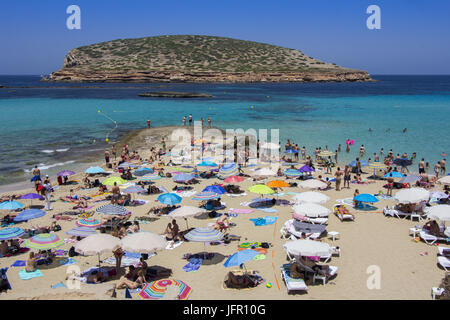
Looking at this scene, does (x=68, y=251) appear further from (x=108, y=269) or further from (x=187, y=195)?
(x=187, y=195)

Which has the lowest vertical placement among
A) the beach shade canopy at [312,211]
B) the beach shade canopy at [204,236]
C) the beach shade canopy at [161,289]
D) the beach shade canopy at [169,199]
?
the beach shade canopy at [161,289]

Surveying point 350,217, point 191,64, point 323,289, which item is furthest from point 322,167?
point 191,64

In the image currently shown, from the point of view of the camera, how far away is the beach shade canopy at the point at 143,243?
418 inches

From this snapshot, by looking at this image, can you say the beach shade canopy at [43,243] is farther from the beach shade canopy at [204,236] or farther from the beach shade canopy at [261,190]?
the beach shade canopy at [261,190]

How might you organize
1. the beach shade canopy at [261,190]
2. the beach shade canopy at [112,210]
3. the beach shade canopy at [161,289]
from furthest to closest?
1. the beach shade canopy at [261,190]
2. the beach shade canopy at [112,210]
3. the beach shade canopy at [161,289]

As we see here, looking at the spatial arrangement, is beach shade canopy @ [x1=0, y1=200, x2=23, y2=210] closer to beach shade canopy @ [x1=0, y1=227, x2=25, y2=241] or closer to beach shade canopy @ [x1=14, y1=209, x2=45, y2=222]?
beach shade canopy @ [x1=14, y1=209, x2=45, y2=222]

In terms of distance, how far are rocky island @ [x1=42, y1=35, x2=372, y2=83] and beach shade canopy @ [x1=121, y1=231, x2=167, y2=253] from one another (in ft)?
421

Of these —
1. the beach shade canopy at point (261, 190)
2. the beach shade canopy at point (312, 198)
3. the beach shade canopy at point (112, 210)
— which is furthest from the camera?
the beach shade canopy at point (261, 190)

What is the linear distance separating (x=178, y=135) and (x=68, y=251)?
27120 mm

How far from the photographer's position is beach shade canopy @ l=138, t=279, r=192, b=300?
31.3ft

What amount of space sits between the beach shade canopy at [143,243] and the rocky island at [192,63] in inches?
5048

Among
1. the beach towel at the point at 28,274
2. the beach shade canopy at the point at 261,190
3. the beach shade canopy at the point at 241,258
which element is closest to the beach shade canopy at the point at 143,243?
the beach shade canopy at the point at 241,258

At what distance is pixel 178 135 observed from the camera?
39.3m

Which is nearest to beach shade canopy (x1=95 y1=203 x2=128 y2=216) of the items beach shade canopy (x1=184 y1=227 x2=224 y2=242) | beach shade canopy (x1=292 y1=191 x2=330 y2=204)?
beach shade canopy (x1=184 y1=227 x2=224 y2=242)
